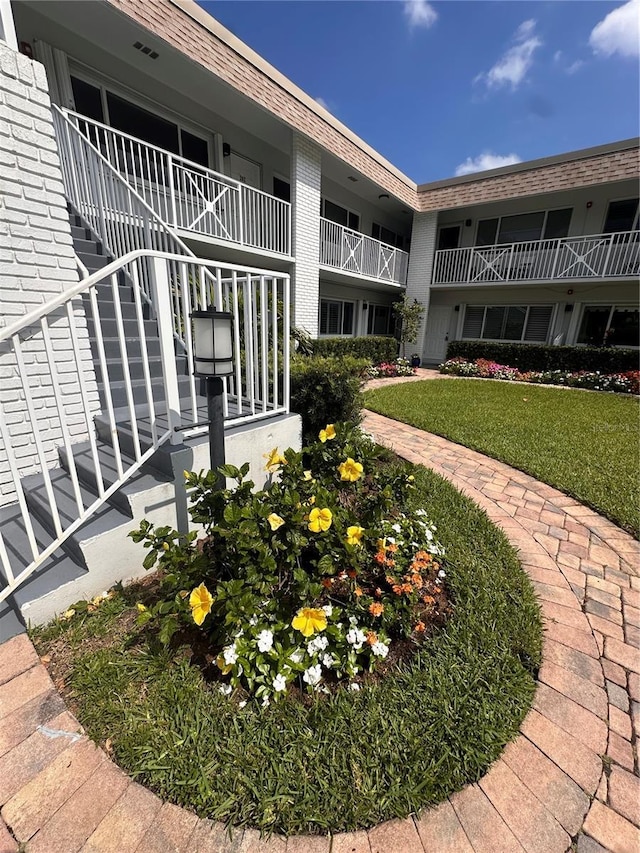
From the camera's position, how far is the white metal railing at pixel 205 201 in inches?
231

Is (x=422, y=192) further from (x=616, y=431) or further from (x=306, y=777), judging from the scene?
(x=306, y=777)

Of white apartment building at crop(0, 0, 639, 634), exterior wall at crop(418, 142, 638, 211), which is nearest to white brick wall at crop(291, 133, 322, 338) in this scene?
white apartment building at crop(0, 0, 639, 634)

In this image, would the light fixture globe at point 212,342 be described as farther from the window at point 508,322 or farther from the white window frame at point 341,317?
the window at point 508,322

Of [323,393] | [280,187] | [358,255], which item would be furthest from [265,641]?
[358,255]

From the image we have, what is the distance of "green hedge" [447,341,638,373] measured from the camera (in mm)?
10000

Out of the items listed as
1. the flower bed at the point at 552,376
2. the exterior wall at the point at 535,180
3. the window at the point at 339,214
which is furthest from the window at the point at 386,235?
the flower bed at the point at 552,376

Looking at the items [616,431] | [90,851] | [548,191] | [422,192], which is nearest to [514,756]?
[90,851]

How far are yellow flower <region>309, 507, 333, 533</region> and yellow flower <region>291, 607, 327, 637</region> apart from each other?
1.14 ft

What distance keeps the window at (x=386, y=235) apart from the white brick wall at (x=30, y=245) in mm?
12364

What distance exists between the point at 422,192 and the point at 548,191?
4.01m

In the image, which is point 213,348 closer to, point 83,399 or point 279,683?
point 83,399

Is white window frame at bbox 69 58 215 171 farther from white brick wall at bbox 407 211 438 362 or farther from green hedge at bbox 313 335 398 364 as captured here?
white brick wall at bbox 407 211 438 362

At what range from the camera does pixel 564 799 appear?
4.15 ft

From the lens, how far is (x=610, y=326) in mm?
11320
